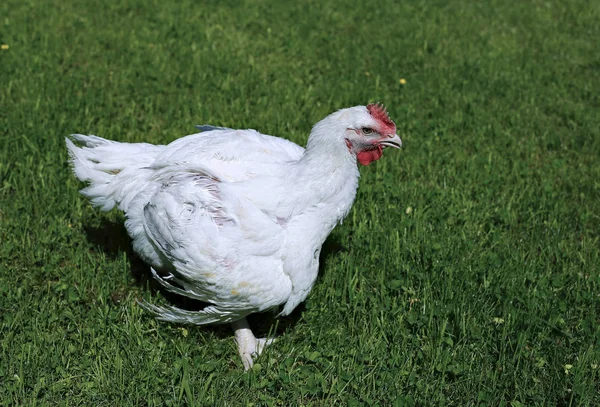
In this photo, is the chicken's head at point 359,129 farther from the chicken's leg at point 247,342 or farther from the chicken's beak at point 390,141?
the chicken's leg at point 247,342

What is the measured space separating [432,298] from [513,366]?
2.35 ft

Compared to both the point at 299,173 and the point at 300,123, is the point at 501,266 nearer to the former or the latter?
the point at 299,173

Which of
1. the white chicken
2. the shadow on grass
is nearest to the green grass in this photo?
the shadow on grass

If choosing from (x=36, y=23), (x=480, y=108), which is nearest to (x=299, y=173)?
(x=480, y=108)

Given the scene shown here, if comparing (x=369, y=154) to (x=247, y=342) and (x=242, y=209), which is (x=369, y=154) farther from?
(x=247, y=342)

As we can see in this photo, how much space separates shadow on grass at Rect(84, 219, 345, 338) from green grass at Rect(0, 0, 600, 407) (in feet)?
0.08

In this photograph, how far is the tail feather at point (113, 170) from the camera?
4.16 metres

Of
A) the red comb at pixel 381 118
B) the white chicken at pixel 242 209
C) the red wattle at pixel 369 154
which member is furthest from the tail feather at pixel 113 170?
the red comb at pixel 381 118

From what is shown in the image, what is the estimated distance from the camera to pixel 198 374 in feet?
12.7

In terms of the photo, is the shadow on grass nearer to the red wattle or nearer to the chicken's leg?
the chicken's leg

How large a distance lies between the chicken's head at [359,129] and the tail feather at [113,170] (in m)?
1.13

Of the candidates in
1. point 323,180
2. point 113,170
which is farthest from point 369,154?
point 113,170

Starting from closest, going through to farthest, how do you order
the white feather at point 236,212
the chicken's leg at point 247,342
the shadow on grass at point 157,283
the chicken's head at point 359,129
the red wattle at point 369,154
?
the white feather at point 236,212 → the chicken's head at point 359,129 → the red wattle at point 369,154 → the chicken's leg at point 247,342 → the shadow on grass at point 157,283

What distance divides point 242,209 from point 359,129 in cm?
81
